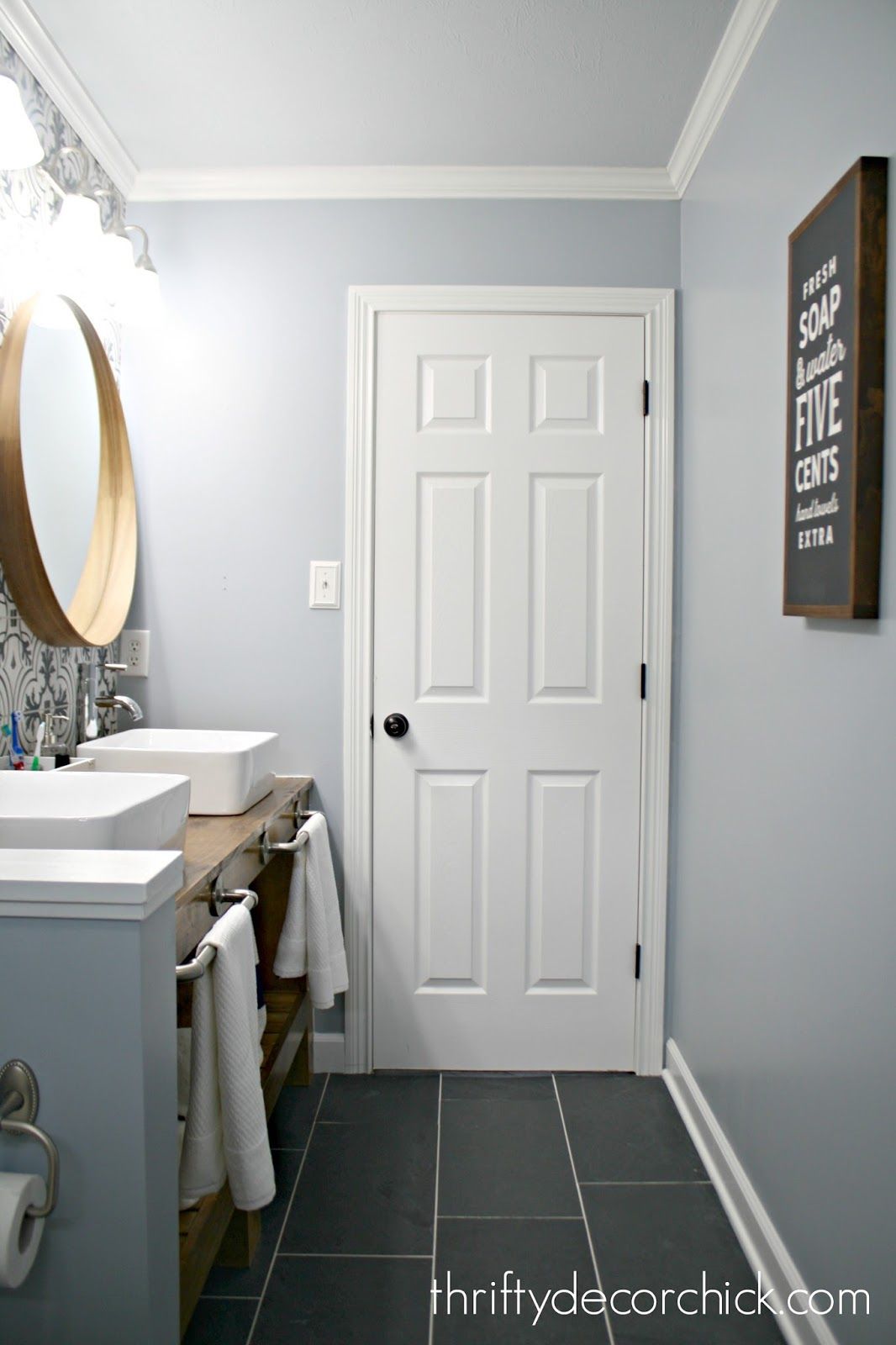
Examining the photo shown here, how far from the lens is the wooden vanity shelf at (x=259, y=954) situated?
1.31m

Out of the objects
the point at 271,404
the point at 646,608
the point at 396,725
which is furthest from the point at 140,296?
the point at 646,608

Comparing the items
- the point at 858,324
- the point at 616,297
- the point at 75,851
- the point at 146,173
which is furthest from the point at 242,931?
the point at 146,173

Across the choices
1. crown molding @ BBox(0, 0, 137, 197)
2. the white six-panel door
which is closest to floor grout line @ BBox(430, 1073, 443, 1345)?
the white six-panel door

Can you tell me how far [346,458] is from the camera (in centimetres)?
226

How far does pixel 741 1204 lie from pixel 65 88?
2.65 m

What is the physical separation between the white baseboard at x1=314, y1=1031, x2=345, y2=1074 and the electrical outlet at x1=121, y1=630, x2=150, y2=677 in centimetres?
108

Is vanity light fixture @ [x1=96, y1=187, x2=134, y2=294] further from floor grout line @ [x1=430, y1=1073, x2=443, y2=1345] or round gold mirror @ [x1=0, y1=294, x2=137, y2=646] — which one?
floor grout line @ [x1=430, y1=1073, x2=443, y2=1345]

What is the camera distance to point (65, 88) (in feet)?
6.11

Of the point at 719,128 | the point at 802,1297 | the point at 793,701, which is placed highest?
the point at 719,128

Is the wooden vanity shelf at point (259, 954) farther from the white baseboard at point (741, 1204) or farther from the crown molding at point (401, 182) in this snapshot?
the crown molding at point (401, 182)

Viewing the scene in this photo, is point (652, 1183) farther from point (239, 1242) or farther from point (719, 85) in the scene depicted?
point (719, 85)

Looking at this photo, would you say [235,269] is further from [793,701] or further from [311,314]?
[793,701]

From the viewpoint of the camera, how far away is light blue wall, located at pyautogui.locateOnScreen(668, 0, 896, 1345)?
3.85ft

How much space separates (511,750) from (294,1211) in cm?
113
